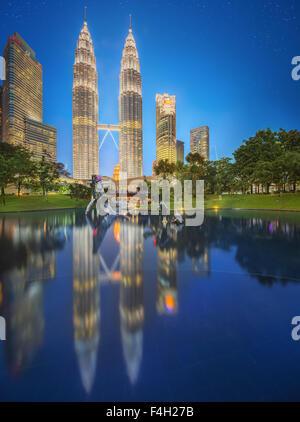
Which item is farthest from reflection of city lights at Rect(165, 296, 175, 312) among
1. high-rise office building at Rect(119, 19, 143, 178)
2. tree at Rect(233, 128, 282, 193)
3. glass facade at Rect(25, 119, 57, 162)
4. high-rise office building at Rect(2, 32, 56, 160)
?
high-rise office building at Rect(119, 19, 143, 178)

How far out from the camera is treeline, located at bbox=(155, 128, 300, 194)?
34228mm

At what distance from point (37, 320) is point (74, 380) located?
1458mm

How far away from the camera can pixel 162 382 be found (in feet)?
6.73

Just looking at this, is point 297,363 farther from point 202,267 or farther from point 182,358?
point 202,267

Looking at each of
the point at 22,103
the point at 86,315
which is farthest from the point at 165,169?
the point at 22,103

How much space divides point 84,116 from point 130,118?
3456cm

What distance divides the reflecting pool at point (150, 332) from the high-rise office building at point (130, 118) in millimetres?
149983

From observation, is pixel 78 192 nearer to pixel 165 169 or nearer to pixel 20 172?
pixel 20 172

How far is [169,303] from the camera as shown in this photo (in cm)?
363

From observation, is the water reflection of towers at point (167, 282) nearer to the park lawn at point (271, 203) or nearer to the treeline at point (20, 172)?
the park lawn at point (271, 203)

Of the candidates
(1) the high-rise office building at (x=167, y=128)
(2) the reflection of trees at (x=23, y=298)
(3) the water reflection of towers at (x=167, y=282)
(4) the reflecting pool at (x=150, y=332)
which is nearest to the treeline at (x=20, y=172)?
(2) the reflection of trees at (x=23, y=298)

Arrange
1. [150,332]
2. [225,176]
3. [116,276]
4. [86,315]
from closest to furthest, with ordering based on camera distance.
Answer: [150,332] < [86,315] < [116,276] < [225,176]

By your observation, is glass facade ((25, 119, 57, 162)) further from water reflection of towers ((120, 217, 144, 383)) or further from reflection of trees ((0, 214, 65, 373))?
water reflection of towers ((120, 217, 144, 383))
